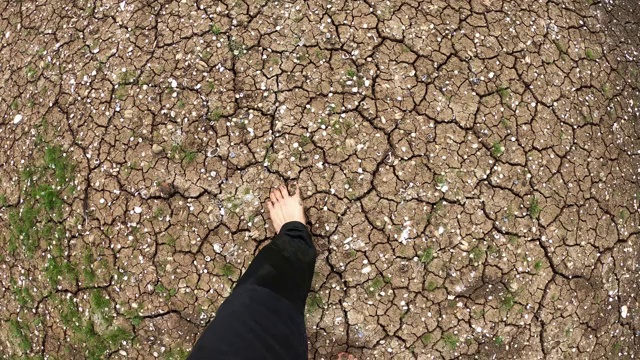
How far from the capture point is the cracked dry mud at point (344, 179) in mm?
2094

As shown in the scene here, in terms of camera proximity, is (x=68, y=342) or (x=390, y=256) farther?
(x=68, y=342)

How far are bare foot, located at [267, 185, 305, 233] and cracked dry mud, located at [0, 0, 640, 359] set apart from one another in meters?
0.06

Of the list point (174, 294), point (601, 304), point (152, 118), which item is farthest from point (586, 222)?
point (152, 118)

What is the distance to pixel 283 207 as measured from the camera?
202cm

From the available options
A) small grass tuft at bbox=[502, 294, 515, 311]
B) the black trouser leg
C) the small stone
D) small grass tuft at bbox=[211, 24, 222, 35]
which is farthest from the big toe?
small grass tuft at bbox=[502, 294, 515, 311]

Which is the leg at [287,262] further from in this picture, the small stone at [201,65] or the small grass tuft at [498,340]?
the small grass tuft at [498,340]

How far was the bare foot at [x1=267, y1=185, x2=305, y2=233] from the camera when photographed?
6.52ft

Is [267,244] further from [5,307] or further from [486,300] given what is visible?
[5,307]

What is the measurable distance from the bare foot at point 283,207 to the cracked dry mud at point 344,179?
0.19 ft

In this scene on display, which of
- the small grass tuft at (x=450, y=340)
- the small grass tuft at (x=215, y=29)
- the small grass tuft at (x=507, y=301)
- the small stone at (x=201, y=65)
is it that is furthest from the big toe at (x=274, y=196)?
the small grass tuft at (x=507, y=301)

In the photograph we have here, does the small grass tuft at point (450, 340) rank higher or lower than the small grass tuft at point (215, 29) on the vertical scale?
lower

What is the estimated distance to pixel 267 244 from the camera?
207cm

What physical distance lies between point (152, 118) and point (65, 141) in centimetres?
49

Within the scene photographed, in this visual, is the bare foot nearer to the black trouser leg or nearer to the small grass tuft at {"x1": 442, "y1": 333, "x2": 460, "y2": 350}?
the black trouser leg
